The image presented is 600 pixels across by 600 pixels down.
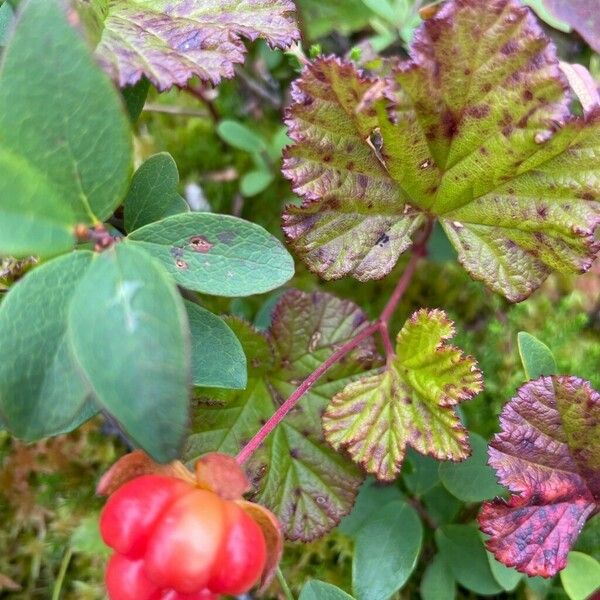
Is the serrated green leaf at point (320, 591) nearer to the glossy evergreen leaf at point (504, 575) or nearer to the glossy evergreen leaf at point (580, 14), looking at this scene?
the glossy evergreen leaf at point (504, 575)

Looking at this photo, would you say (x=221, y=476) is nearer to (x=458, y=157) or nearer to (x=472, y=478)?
(x=472, y=478)

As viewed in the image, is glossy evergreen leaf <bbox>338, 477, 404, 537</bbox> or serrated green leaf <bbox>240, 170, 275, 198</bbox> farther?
serrated green leaf <bbox>240, 170, 275, 198</bbox>

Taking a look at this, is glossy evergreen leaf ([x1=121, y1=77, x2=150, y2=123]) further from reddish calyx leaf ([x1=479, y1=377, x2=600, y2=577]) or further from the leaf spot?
reddish calyx leaf ([x1=479, y1=377, x2=600, y2=577])

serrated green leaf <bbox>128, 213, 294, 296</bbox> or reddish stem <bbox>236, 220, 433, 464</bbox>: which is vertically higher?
serrated green leaf <bbox>128, 213, 294, 296</bbox>

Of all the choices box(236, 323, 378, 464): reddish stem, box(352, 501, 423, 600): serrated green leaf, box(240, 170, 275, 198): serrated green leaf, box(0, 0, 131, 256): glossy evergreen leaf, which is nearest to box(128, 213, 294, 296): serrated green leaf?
box(0, 0, 131, 256): glossy evergreen leaf

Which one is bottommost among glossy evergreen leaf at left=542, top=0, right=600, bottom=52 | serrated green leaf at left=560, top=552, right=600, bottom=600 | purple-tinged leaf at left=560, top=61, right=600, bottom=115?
serrated green leaf at left=560, top=552, right=600, bottom=600
